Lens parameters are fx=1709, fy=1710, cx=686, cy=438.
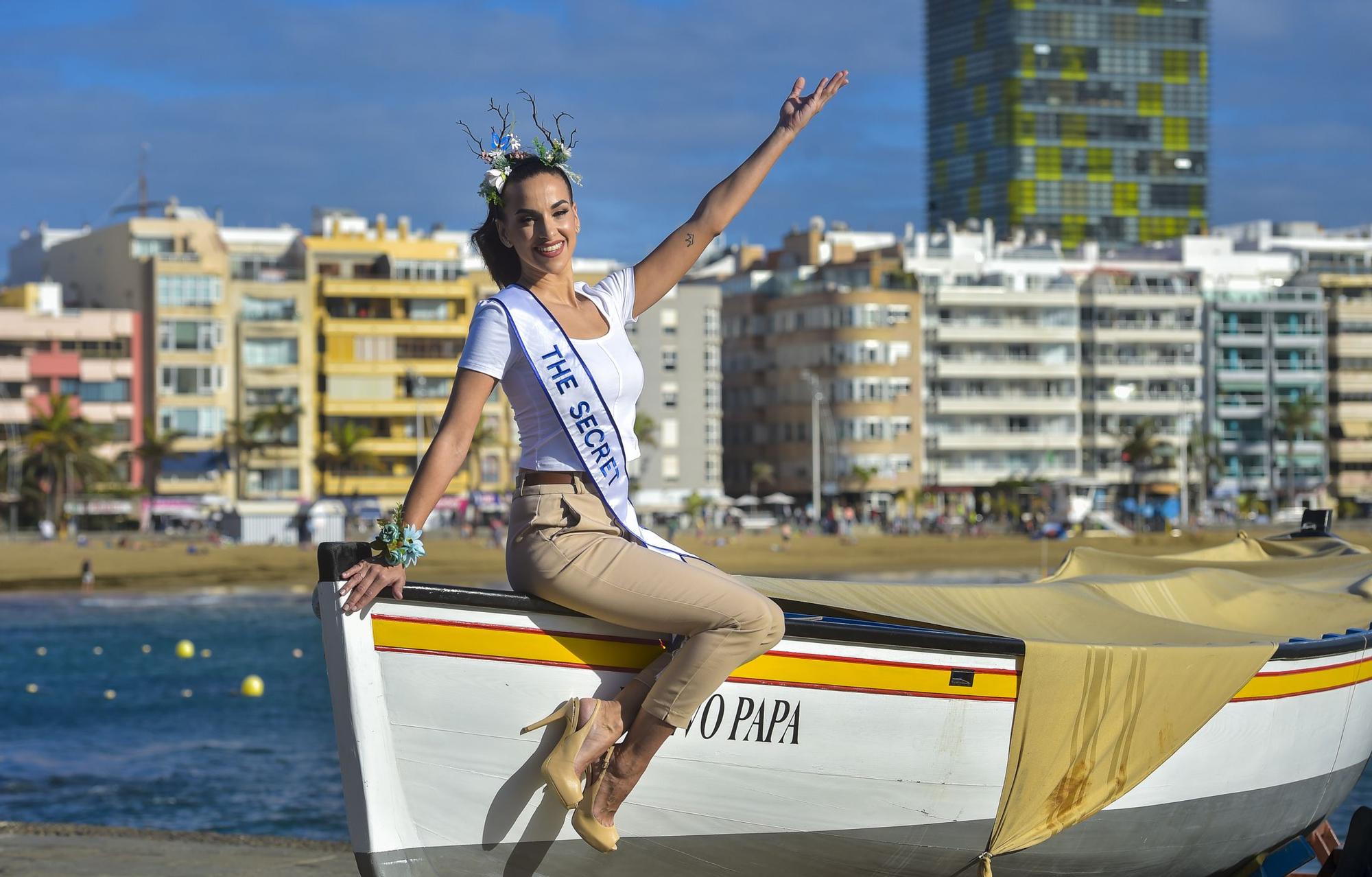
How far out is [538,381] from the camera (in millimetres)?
5812

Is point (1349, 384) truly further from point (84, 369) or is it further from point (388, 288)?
point (84, 369)

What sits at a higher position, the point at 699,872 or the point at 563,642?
the point at 563,642

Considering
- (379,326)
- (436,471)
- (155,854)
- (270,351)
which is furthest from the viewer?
(379,326)

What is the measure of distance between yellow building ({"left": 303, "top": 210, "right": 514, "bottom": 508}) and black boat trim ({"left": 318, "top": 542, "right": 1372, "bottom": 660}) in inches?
3056

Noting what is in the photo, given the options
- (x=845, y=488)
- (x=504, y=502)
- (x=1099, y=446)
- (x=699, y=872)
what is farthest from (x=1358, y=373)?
(x=699, y=872)

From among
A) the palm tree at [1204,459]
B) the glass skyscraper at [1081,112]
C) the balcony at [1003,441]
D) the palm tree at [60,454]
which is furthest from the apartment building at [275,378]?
the glass skyscraper at [1081,112]

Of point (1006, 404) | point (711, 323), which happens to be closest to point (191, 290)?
point (711, 323)

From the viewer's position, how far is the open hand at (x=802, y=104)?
6340 millimetres

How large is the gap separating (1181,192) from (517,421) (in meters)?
165

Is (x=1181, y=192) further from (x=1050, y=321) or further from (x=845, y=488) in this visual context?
(x=845, y=488)

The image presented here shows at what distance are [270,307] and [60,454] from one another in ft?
42.8

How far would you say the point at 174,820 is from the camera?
701 inches

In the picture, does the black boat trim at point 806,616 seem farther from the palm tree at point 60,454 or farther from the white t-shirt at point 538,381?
the palm tree at point 60,454

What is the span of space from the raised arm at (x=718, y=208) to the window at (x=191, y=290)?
80834 millimetres
